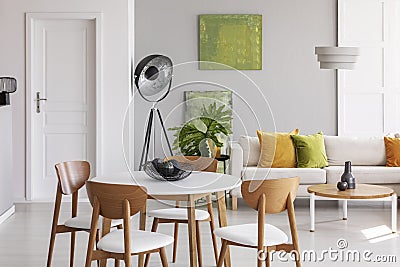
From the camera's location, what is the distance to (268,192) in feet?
14.2

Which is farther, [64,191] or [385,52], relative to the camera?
[385,52]

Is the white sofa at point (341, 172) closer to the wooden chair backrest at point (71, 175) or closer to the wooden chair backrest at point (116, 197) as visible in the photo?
the wooden chair backrest at point (71, 175)

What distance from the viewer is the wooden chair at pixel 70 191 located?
16.0 ft

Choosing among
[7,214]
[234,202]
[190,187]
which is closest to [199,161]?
[190,187]

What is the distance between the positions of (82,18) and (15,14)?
2.39 ft

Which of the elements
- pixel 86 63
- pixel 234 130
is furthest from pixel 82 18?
pixel 234 130

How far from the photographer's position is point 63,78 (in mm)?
8180

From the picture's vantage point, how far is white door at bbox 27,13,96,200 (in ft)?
26.7

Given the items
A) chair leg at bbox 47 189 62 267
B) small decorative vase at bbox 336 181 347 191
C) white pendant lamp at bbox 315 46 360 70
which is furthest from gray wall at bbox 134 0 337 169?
chair leg at bbox 47 189 62 267

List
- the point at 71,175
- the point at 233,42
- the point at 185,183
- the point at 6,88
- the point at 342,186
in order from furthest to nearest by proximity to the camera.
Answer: the point at 233,42 < the point at 6,88 < the point at 342,186 < the point at 71,175 < the point at 185,183

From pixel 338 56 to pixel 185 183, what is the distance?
2664 millimetres

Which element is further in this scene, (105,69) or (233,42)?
(233,42)

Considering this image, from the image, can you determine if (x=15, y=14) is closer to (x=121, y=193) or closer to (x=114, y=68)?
(x=114, y=68)

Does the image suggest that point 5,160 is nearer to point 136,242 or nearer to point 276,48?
point 136,242
